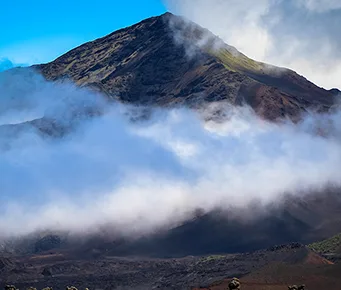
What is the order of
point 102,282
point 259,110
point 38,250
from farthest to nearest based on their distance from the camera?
1. point 259,110
2. point 38,250
3. point 102,282

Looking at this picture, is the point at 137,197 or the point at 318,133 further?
the point at 318,133

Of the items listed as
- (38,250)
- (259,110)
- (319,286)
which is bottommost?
(319,286)

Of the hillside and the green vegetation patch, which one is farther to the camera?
the green vegetation patch

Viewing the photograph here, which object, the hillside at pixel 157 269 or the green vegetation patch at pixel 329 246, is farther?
the green vegetation patch at pixel 329 246

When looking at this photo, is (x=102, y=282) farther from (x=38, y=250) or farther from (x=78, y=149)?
(x=78, y=149)

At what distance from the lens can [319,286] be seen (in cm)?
6650

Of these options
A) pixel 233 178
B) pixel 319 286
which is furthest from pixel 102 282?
pixel 233 178

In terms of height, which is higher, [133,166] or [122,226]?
[133,166]

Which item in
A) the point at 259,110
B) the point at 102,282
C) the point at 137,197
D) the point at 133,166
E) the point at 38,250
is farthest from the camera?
the point at 259,110

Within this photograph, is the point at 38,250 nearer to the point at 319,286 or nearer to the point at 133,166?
the point at 133,166

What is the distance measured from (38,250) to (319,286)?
86.7m

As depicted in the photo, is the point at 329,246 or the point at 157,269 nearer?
the point at 329,246

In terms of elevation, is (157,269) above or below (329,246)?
below

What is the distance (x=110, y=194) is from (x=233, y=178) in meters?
30.5
